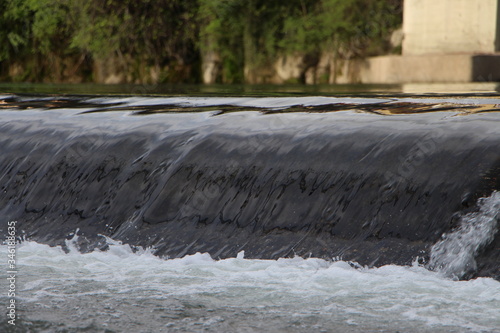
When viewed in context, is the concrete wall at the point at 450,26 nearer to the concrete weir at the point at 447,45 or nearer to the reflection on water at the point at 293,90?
the concrete weir at the point at 447,45

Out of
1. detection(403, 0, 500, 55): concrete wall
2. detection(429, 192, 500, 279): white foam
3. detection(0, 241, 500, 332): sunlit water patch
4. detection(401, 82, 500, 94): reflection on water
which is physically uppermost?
detection(403, 0, 500, 55): concrete wall

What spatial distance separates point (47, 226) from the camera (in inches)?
132

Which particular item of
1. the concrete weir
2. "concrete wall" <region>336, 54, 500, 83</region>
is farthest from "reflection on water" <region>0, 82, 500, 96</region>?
the concrete weir

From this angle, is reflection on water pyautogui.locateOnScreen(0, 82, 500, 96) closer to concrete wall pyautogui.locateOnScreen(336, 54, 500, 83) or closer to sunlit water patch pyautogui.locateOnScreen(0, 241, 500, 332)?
concrete wall pyautogui.locateOnScreen(336, 54, 500, 83)

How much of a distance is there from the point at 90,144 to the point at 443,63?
28.3 ft

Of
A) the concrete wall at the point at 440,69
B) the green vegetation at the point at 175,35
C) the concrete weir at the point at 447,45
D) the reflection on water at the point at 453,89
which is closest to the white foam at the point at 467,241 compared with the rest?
the reflection on water at the point at 453,89

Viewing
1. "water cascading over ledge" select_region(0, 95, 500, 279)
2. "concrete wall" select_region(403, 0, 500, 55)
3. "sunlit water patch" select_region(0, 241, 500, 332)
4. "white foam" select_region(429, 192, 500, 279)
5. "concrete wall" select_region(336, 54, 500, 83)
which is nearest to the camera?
"sunlit water patch" select_region(0, 241, 500, 332)

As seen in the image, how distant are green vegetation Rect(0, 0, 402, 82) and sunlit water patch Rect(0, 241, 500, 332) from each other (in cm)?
1346

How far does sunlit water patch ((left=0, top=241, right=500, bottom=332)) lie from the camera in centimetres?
210

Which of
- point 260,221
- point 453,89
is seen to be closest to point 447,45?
point 453,89

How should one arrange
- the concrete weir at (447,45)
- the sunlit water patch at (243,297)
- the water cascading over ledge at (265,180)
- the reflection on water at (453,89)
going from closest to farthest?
the sunlit water patch at (243,297) < the water cascading over ledge at (265,180) < the reflection on water at (453,89) < the concrete weir at (447,45)

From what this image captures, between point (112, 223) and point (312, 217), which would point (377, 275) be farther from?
point (112, 223)

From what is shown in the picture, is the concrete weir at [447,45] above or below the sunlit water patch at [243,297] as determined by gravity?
above

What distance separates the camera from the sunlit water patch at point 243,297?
6.88ft
